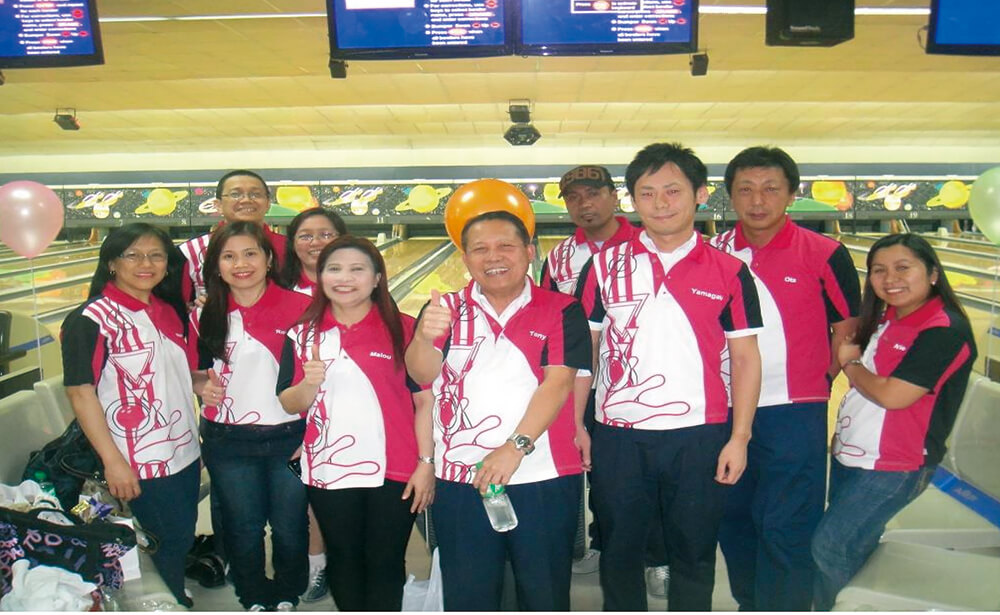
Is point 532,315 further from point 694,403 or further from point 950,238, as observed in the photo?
point 950,238

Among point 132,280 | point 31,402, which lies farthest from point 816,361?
point 31,402

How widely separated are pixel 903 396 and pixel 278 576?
1.76 metres

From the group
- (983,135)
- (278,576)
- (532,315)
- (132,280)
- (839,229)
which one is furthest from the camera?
(839,229)

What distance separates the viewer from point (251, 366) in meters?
1.98

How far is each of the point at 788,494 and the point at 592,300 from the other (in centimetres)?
80

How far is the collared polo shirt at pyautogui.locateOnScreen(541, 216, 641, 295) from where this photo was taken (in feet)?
8.14

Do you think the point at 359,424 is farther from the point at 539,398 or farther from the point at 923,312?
the point at 923,312

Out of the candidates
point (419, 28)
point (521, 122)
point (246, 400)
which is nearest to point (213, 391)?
point (246, 400)

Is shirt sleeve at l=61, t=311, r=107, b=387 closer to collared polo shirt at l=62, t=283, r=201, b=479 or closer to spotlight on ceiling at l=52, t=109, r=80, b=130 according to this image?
collared polo shirt at l=62, t=283, r=201, b=479

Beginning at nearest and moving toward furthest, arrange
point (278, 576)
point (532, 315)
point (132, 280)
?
point (532, 315) < point (132, 280) < point (278, 576)

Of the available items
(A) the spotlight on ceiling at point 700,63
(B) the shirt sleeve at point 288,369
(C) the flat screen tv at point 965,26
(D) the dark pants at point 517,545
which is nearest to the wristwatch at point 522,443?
(D) the dark pants at point 517,545

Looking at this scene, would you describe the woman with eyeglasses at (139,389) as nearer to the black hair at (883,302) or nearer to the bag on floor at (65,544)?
the bag on floor at (65,544)

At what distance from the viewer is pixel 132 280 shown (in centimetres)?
197

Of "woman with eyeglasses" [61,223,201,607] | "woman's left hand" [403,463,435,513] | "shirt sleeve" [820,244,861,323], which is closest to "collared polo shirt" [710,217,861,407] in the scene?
"shirt sleeve" [820,244,861,323]
